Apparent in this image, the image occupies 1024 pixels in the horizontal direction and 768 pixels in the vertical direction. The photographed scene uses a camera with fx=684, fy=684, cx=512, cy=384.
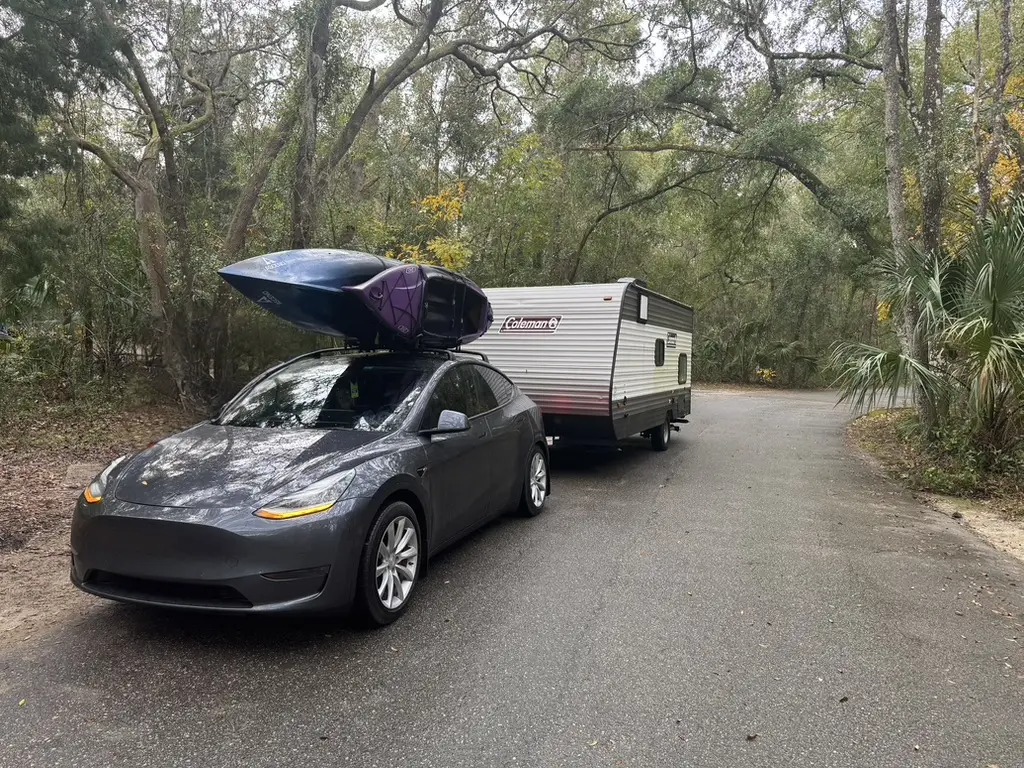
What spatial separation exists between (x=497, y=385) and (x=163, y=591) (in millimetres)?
3366

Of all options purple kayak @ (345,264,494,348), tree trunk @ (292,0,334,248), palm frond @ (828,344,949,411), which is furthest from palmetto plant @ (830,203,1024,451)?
tree trunk @ (292,0,334,248)

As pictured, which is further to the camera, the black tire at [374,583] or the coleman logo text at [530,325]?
the coleman logo text at [530,325]

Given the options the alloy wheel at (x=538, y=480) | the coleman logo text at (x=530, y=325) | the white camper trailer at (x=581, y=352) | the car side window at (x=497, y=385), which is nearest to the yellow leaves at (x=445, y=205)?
the white camper trailer at (x=581, y=352)

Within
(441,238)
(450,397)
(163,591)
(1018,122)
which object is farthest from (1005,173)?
(163,591)

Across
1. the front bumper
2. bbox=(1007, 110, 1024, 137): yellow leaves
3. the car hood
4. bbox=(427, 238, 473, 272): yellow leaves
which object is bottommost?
the front bumper

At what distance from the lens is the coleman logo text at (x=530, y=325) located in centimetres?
843

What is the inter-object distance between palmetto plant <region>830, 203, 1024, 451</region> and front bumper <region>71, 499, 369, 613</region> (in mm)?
6753

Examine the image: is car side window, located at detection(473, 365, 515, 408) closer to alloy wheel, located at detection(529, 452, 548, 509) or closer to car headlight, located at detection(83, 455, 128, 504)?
alloy wheel, located at detection(529, 452, 548, 509)

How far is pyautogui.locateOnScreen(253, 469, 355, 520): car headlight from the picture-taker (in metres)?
3.45

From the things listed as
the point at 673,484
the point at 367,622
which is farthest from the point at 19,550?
the point at 673,484

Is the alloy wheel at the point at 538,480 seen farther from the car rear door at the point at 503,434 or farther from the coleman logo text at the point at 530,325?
the coleman logo text at the point at 530,325

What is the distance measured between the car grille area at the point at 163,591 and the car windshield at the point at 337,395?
4.51 feet

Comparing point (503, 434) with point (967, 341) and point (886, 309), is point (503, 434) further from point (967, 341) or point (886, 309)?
point (886, 309)

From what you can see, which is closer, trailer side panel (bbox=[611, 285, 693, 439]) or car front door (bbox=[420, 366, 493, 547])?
car front door (bbox=[420, 366, 493, 547])
